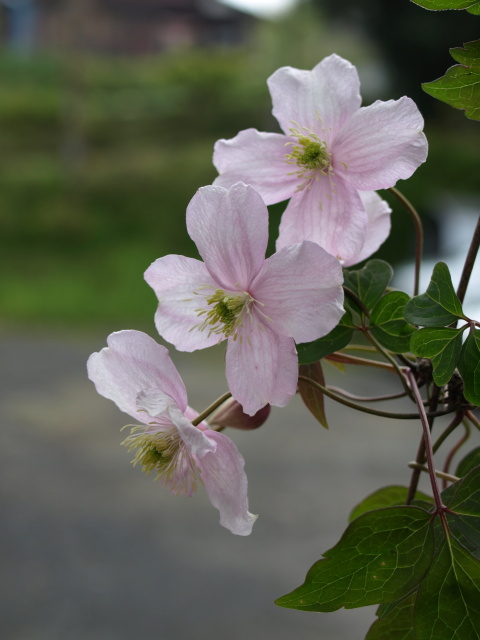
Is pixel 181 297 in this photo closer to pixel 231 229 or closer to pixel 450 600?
pixel 231 229

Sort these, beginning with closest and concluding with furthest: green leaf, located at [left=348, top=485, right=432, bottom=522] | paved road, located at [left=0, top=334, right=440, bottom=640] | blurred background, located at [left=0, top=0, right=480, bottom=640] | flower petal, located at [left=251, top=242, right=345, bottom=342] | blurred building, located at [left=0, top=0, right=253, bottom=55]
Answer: flower petal, located at [left=251, top=242, right=345, bottom=342] → green leaf, located at [left=348, top=485, right=432, bottom=522] → paved road, located at [left=0, top=334, right=440, bottom=640] → blurred background, located at [left=0, top=0, right=480, bottom=640] → blurred building, located at [left=0, top=0, right=253, bottom=55]

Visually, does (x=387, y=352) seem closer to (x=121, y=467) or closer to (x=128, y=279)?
(x=121, y=467)

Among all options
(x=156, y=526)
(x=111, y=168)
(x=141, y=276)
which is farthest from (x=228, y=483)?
(x=111, y=168)

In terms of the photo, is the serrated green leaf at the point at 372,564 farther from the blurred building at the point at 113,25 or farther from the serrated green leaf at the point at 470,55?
the blurred building at the point at 113,25

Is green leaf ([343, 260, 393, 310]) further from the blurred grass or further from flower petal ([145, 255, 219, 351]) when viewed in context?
the blurred grass

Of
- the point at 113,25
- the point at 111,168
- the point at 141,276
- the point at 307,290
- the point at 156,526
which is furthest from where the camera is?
the point at 113,25

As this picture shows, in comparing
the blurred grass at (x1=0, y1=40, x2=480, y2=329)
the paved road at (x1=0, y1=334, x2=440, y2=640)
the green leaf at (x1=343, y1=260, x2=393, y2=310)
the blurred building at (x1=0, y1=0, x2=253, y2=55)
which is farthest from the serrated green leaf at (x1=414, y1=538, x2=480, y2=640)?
the blurred building at (x1=0, y1=0, x2=253, y2=55)

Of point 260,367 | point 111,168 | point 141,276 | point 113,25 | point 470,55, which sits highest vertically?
point 113,25
